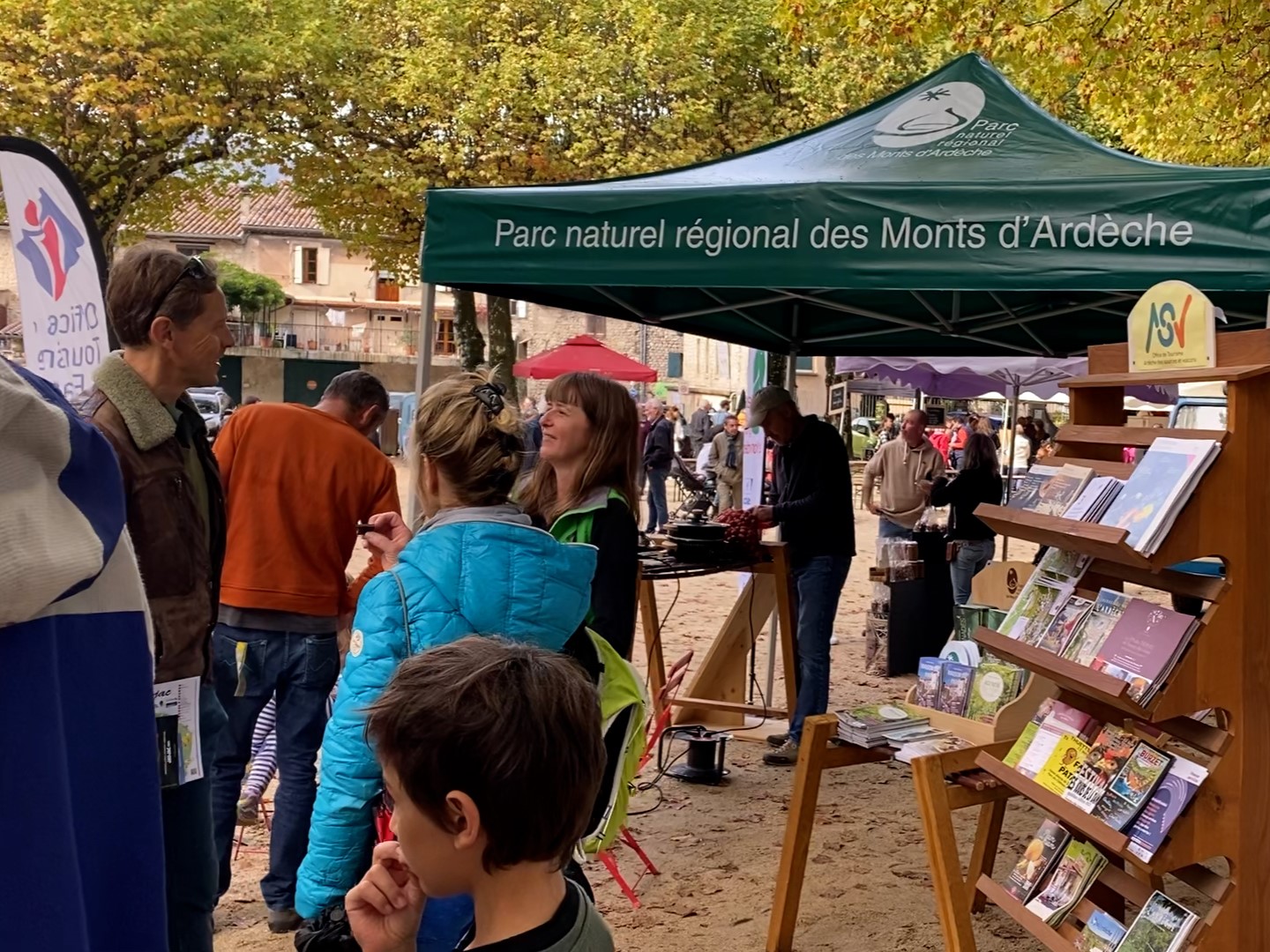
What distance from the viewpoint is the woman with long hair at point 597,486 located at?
301 cm

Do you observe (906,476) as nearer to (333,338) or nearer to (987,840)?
(987,840)

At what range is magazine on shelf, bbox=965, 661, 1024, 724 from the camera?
3.43 metres

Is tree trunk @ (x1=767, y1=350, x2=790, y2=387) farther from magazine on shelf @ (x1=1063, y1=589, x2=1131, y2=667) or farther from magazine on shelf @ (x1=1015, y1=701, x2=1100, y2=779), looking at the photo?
magazine on shelf @ (x1=1063, y1=589, x2=1131, y2=667)

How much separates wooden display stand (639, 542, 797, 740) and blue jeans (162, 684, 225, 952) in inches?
150

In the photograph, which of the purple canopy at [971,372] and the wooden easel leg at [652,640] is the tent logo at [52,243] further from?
the purple canopy at [971,372]

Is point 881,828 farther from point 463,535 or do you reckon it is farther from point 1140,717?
point 463,535

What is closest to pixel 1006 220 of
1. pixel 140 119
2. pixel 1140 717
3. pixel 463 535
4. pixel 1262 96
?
pixel 1140 717

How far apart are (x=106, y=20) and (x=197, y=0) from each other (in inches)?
53.3

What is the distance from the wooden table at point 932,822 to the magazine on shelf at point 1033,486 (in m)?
0.63

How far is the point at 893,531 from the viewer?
9453 millimetres

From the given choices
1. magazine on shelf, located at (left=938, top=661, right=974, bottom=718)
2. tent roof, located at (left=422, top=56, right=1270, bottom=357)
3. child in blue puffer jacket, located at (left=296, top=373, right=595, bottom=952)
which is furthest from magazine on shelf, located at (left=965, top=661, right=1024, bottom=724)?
child in blue puffer jacket, located at (left=296, top=373, right=595, bottom=952)

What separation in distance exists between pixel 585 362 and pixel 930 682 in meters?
17.2

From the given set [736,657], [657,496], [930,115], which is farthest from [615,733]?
[657,496]

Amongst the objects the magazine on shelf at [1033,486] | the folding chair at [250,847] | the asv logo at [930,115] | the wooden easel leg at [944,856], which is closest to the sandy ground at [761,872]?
the folding chair at [250,847]
